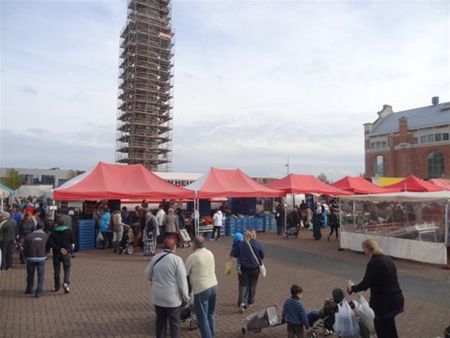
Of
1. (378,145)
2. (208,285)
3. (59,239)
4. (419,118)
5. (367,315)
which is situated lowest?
(367,315)

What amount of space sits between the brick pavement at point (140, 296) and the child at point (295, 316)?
23.9 inches

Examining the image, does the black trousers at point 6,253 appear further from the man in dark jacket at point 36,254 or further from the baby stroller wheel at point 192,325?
the baby stroller wheel at point 192,325

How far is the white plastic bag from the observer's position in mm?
5266

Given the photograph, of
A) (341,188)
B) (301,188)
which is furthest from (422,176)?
(301,188)

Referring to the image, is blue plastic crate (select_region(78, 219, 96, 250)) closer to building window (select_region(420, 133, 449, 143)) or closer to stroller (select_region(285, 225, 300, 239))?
stroller (select_region(285, 225, 300, 239))

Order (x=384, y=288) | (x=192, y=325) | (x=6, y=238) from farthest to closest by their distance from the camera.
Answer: (x=6, y=238)
(x=192, y=325)
(x=384, y=288)

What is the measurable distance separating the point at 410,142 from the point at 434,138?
3181mm

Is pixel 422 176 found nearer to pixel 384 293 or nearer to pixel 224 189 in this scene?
pixel 224 189

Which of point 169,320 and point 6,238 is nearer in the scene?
point 169,320

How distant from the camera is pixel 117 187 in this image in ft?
50.4

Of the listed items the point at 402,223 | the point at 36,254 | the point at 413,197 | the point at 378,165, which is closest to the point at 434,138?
the point at 378,165

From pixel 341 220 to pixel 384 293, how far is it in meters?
11.1

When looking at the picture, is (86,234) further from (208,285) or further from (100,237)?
(208,285)

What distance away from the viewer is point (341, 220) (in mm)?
15602
